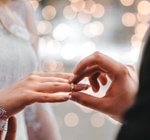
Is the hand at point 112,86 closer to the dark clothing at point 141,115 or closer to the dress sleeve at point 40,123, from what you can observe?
the dress sleeve at point 40,123

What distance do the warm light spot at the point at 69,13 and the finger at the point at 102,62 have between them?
8.43ft

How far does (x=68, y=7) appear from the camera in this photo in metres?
3.17

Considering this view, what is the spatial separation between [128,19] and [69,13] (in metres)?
0.48

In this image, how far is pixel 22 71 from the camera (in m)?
0.90

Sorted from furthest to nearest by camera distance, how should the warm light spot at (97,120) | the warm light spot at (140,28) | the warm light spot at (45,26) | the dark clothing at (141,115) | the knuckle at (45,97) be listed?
the warm light spot at (45,26), the warm light spot at (140,28), the warm light spot at (97,120), the knuckle at (45,97), the dark clothing at (141,115)

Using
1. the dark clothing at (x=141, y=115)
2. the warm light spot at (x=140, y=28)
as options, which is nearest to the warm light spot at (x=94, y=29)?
the warm light spot at (x=140, y=28)

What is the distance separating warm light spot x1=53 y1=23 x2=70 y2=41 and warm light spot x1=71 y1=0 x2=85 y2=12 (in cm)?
17

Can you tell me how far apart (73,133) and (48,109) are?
4.95ft

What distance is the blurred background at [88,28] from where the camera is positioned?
310cm

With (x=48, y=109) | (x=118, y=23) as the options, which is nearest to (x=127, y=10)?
(x=118, y=23)

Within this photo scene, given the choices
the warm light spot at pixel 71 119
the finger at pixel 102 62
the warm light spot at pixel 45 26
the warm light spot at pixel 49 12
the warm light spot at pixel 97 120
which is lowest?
the warm light spot at pixel 97 120

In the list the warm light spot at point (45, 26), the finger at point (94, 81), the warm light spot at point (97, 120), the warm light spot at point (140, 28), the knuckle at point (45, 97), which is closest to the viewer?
the knuckle at point (45, 97)

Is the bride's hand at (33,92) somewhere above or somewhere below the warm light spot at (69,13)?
below

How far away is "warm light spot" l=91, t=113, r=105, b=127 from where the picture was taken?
2.53 metres
